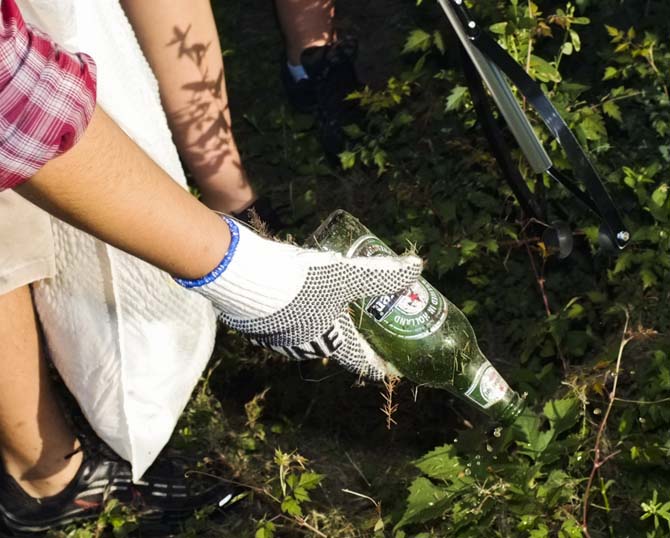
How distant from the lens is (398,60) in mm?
3586

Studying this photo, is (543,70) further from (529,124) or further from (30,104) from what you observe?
(30,104)

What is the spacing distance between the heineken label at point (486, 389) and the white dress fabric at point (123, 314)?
2.39 feet

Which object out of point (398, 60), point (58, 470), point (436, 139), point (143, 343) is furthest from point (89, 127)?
point (398, 60)

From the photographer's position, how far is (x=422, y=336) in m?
2.31

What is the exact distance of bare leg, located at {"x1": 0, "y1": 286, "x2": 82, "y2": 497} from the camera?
234 centimetres

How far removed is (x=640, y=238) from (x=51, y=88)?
1661 millimetres

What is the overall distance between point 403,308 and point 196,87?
39.7 inches

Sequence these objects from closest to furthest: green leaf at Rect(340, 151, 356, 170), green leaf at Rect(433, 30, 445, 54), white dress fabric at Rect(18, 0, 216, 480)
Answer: white dress fabric at Rect(18, 0, 216, 480) < green leaf at Rect(433, 30, 445, 54) < green leaf at Rect(340, 151, 356, 170)

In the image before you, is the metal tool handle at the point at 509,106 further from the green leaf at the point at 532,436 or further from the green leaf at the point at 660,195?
the green leaf at the point at 532,436

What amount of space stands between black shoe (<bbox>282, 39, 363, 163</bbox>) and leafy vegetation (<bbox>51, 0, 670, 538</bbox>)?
0.25 ft

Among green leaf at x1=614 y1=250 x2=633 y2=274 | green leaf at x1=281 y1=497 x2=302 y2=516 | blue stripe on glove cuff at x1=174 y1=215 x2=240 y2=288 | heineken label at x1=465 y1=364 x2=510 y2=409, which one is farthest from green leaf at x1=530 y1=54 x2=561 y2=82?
green leaf at x1=281 y1=497 x2=302 y2=516

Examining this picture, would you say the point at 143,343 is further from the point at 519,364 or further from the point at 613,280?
the point at 613,280

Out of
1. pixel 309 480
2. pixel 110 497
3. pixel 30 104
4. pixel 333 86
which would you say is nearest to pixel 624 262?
pixel 309 480

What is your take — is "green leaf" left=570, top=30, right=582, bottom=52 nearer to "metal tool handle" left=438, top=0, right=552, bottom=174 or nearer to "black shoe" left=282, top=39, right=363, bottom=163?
"metal tool handle" left=438, top=0, right=552, bottom=174
